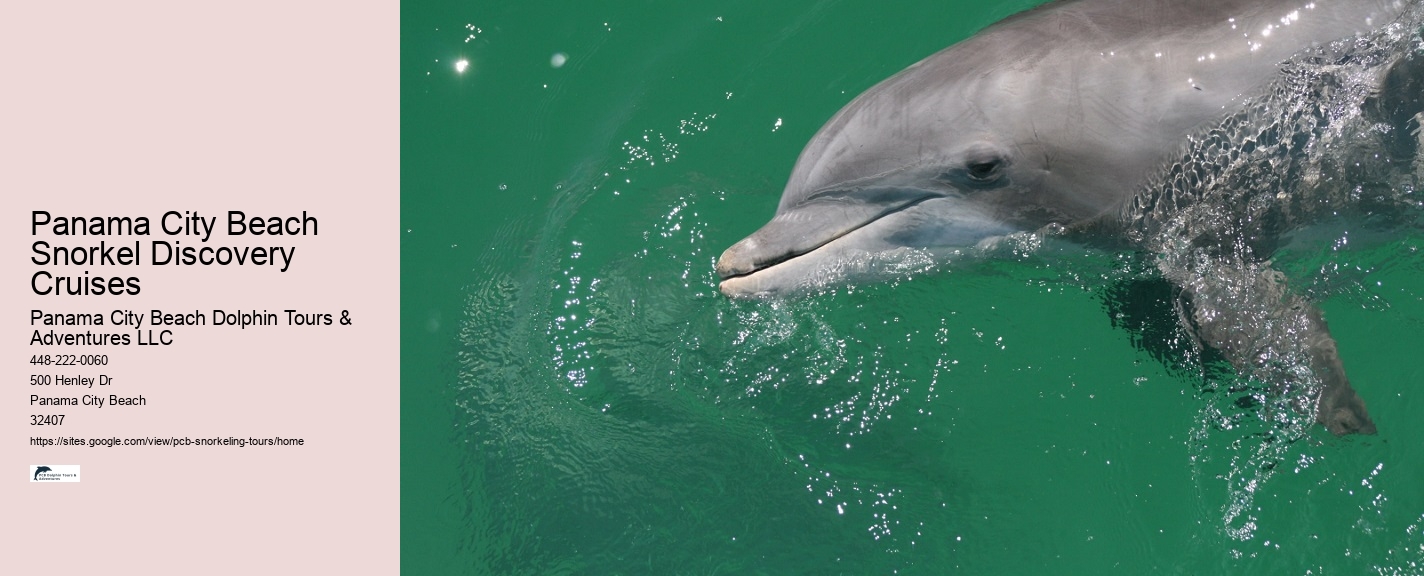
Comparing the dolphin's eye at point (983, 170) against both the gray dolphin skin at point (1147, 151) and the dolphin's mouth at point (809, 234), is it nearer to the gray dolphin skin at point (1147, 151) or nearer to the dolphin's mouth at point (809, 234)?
the gray dolphin skin at point (1147, 151)

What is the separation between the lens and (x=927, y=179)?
490 cm

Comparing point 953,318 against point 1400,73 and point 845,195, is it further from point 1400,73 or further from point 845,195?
point 1400,73

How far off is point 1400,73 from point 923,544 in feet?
10.2

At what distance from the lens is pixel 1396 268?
5.52m

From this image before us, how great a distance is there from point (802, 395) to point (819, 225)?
1.12 metres

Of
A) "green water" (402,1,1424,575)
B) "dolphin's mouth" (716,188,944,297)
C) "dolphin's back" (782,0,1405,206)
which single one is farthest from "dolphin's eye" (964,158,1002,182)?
"green water" (402,1,1424,575)

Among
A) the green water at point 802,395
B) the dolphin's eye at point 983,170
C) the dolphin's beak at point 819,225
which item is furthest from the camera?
the green water at point 802,395

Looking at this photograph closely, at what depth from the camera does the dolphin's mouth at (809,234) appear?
5016 millimetres

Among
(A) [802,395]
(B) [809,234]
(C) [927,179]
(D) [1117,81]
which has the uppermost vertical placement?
(D) [1117,81]

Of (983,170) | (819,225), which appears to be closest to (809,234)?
(819,225)

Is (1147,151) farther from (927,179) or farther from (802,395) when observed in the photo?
(802,395)

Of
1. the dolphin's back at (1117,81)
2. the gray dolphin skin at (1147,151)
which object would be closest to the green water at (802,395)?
the gray dolphin skin at (1147,151)

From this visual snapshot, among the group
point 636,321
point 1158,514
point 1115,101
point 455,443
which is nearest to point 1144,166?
point 1115,101

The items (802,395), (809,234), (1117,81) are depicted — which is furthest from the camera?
(802,395)
